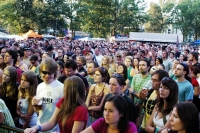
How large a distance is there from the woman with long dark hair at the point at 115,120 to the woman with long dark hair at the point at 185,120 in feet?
1.46

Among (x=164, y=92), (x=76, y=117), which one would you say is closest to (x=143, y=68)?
(x=164, y=92)

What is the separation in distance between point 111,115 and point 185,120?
0.76 metres

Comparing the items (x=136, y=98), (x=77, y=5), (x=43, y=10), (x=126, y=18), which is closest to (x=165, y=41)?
(x=126, y=18)

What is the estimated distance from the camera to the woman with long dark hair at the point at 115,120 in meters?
3.04

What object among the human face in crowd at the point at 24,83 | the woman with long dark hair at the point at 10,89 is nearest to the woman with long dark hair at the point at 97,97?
the human face in crowd at the point at 24,83

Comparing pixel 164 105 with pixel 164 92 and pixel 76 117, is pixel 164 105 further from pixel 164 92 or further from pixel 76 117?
pixel 76 117

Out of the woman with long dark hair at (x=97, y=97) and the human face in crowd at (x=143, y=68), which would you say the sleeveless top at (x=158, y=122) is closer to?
the woman with long dark hair at (x=97, y=97)

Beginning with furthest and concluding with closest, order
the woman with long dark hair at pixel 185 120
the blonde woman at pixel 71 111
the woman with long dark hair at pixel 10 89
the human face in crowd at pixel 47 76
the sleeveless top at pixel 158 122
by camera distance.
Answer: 1. the woman with long dark hair at pixel 10 89
2. the human face in crowd at pixel 47 76
3. the sleeveless top at pixel 158 122
4. the blonde woman at pixel 71 111
5. the woman with long dark hair at pixel 185 120

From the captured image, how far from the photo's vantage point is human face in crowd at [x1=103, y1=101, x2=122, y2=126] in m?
3.03

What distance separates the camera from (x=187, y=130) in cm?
292

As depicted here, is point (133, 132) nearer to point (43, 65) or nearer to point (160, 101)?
point (160, 101)

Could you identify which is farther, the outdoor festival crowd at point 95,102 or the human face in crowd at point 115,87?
the human face in crowd at point 115,87

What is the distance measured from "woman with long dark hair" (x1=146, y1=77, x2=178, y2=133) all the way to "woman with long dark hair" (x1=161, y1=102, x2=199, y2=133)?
0.88m

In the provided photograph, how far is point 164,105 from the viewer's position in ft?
13.1
